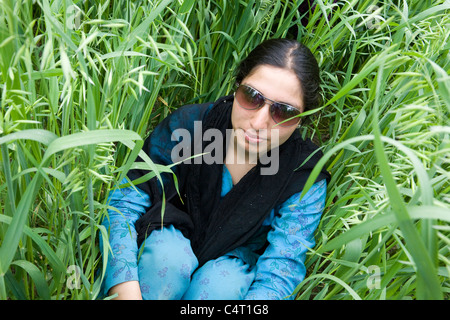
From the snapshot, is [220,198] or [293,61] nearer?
[293,61]

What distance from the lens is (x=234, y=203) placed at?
48.7 inches

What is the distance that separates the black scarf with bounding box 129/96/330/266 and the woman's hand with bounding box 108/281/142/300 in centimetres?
17

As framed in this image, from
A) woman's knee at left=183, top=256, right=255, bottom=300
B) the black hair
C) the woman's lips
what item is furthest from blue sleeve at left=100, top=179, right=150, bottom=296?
the black hair

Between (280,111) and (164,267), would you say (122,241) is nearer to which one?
(164,267)

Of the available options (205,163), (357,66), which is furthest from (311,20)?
(205,163)

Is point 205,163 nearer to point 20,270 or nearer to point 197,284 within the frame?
point 197,284

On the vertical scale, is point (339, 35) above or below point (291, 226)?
above

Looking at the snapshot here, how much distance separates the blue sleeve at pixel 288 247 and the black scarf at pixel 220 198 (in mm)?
42

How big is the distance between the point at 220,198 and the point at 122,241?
1.05ft

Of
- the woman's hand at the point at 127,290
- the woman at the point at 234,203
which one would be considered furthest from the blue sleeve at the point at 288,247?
the woman's hand at the point at 127,290

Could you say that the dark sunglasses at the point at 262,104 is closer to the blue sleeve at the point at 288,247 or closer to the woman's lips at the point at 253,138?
the woman's lips at the point at 253,138

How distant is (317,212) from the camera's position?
47.6 inches

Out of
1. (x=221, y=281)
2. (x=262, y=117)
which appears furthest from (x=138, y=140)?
(x=221, y=281)
